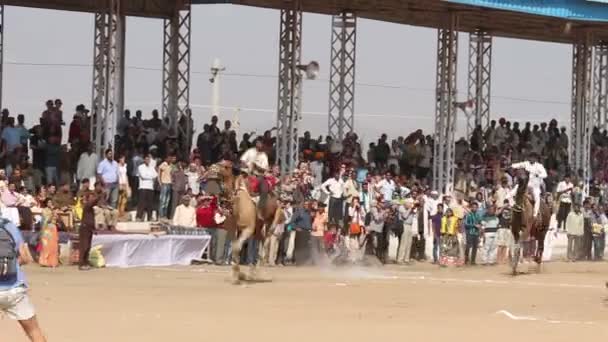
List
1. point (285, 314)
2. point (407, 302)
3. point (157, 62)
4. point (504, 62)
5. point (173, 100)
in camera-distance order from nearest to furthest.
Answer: point (285, 314)
point (407, 302)
point (173, 100)
point (157, 62)
point (504, 62)

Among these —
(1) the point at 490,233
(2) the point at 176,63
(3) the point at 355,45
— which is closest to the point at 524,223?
(1) the point at 490,233

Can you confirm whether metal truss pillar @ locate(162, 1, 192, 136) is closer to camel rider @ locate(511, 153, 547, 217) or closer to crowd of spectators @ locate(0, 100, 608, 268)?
crowd of spectators @ locate(0, 100, 608, 268)

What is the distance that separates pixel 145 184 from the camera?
3444 centimetres

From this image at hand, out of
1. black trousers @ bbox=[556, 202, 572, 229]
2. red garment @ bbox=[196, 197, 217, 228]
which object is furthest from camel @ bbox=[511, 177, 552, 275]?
black trousers @ bbox=[556, 202, 572, 229]

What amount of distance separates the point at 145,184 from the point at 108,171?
4.55ft

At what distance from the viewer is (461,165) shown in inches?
1674

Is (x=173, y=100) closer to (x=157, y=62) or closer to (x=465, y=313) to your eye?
(x=465, y=313)

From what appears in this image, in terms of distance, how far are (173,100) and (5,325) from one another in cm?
2161

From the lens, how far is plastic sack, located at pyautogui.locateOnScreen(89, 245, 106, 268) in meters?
30.4

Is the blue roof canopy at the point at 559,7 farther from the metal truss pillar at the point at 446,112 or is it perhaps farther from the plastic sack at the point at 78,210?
the plastic sack at the point at 78,210

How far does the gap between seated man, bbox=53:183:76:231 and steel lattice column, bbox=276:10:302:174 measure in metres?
7.40

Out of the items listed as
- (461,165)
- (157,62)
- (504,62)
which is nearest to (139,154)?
(461,165)

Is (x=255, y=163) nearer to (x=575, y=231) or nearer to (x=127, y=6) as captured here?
(x=575, y=231)

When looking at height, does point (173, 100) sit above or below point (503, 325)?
above
